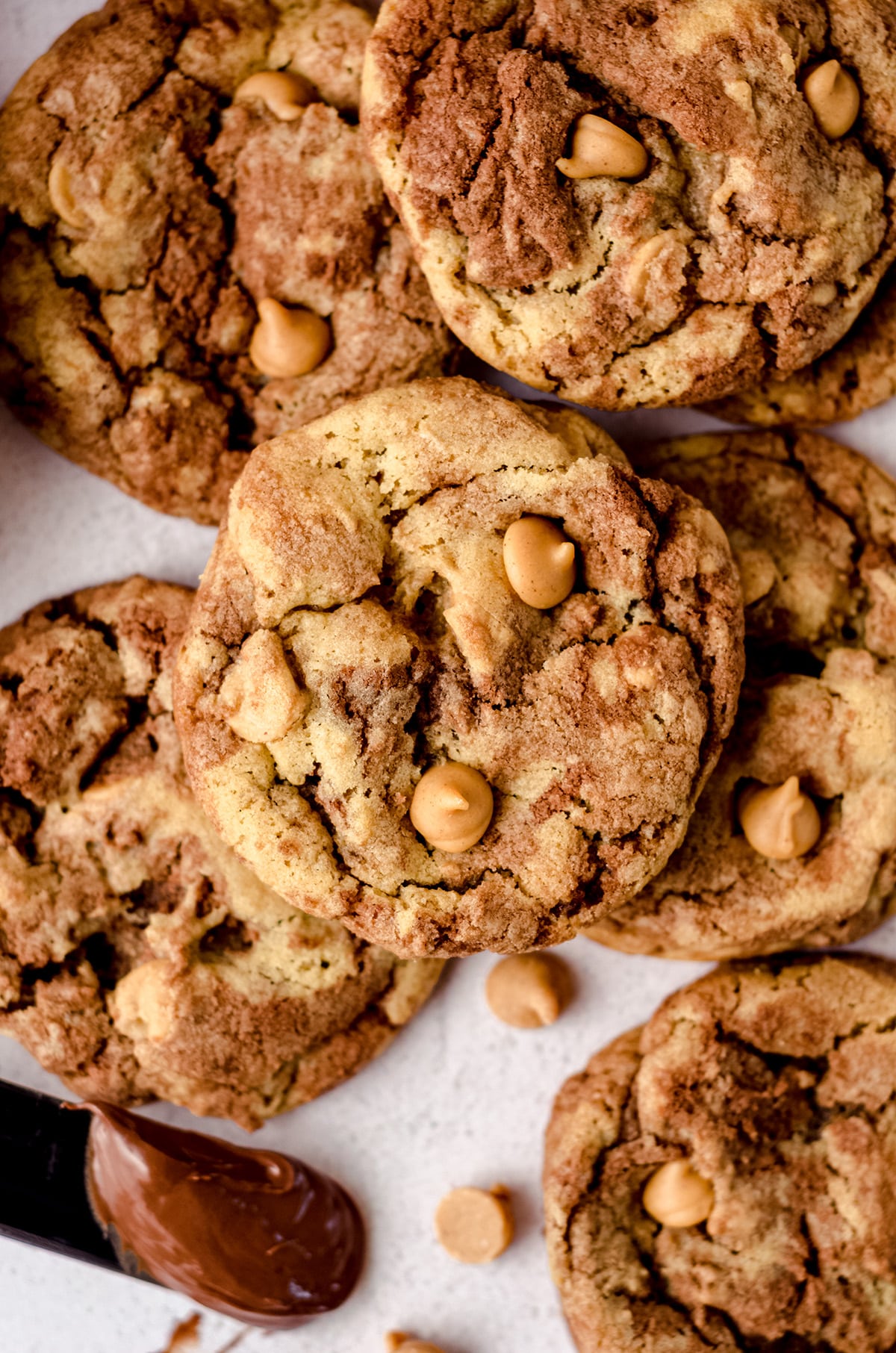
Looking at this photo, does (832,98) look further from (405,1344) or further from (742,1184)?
(405,1344)

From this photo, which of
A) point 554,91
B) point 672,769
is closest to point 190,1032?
point 672,769

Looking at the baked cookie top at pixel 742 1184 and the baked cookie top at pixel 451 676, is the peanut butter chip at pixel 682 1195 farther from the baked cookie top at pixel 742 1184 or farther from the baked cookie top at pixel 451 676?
the baked cookie top at pixel 451 676

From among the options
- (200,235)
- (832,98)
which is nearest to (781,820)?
(832,98)

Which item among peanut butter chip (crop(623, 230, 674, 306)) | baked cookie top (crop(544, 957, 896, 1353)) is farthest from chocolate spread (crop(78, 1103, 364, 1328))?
peanut butter chip (crop(623, 230, 674, 306))

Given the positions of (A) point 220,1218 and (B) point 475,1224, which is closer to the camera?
(A) point 220,1218

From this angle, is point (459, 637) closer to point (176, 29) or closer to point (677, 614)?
point (677, 614)

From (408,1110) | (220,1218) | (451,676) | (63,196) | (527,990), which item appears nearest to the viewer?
(451,676)

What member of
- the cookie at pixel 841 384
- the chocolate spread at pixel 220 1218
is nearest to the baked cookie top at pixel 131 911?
the chocolate spread at pixel 220 1218

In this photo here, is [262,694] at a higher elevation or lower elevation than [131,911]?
higher

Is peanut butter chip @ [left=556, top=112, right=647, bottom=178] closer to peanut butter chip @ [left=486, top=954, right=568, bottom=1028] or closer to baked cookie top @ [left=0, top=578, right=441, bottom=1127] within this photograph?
baked cookie top @ [left=0, top=578, right=441, bottom=1127]
